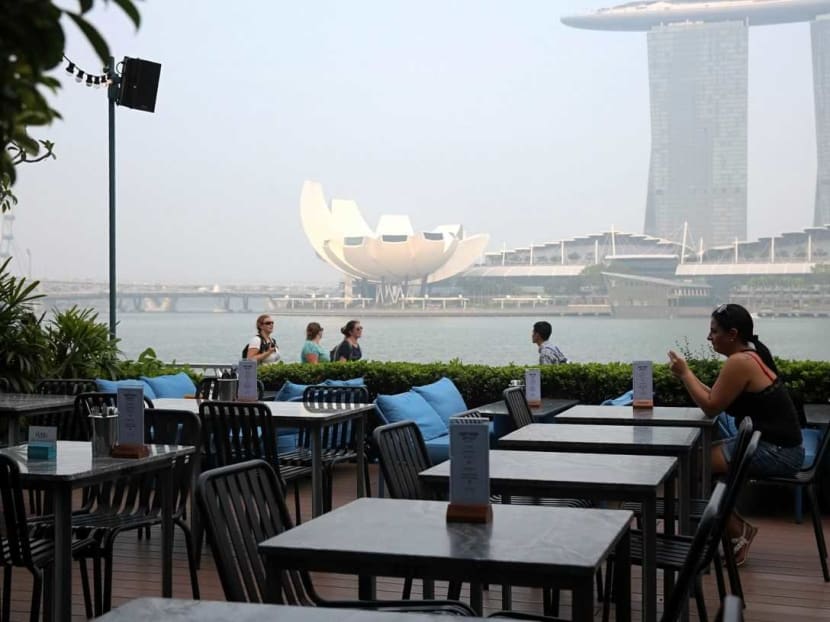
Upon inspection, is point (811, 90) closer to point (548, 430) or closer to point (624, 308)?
point (624, 308)

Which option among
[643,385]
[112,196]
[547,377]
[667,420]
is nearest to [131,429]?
[667,420]

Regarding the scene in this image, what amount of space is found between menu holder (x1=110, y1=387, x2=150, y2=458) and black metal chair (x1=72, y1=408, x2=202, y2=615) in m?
0.23

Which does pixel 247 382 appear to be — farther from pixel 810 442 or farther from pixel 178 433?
pixel 810 442

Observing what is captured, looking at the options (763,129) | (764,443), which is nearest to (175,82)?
(763,129)

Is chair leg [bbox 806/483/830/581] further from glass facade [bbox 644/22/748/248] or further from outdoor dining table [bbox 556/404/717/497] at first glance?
glass facade [bbox 644/22/748/248]

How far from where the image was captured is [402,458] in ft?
12.5

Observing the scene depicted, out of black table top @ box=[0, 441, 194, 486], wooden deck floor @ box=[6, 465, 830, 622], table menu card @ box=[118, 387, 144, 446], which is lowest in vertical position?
wooden deck floor @ box=[6, 465, 830, 622]

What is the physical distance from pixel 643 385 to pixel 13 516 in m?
3.41

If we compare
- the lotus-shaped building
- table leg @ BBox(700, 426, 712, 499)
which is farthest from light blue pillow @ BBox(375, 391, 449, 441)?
the lotus-shaped building

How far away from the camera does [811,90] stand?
71.0 meters

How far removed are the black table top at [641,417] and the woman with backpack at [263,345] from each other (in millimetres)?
4678

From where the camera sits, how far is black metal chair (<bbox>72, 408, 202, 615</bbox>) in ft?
13.7

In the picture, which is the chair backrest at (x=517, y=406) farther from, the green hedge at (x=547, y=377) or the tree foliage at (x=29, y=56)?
the tree foliage at (x=29, y=56)

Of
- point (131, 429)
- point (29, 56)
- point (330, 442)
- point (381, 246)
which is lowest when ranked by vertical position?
point (330, 442)
